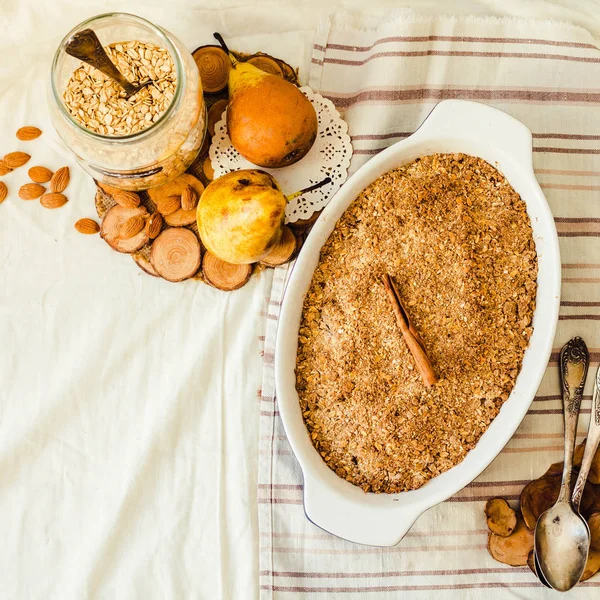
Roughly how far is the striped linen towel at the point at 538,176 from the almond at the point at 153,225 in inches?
9.2

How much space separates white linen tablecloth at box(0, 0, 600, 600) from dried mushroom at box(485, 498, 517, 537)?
1.36 ft

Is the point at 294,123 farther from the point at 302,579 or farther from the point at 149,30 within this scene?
the point at 302,579

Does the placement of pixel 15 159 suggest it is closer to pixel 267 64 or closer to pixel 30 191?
pixel 30 191

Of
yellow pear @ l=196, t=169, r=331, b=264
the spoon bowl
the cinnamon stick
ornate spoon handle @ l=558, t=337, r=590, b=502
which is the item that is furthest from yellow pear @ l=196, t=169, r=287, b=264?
the spoon bowl

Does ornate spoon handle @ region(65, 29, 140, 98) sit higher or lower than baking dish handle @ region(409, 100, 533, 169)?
higher

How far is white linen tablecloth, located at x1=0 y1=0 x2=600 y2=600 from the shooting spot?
1084 millimetres

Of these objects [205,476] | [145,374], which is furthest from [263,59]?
[205,476]

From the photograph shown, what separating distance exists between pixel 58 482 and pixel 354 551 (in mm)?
542

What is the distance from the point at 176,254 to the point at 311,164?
284 mm

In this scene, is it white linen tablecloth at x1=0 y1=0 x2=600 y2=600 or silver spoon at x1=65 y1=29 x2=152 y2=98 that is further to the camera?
white linen tablecloth at x1=0 y1=0 x2=600 y2=600

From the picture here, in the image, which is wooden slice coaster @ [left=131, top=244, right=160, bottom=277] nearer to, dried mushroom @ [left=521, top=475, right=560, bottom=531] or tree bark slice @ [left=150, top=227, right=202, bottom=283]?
tree bark slice @ [left=150, top=227, right=202, bottom=283]

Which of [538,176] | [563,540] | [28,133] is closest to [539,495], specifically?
[563,540]

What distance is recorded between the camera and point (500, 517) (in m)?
1.06

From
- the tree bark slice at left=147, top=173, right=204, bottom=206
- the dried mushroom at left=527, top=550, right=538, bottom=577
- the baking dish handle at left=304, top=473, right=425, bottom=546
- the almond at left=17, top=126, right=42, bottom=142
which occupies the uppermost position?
the almond at left=17, top=126, right=42, bottom=142
